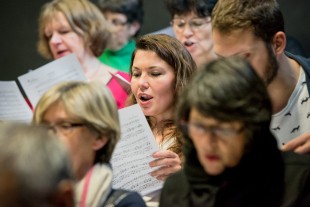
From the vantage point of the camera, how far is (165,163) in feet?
7.20

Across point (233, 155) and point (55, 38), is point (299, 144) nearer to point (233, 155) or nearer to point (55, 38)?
point (233, 155)

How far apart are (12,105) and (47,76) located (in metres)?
0.24

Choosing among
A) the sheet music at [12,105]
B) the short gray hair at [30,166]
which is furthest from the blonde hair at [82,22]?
the short gray hair at [30,166]

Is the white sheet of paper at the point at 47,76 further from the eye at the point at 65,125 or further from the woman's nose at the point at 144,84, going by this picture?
the eye at the point at 65,125

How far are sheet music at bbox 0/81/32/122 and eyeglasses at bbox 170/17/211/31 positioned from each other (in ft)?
3.67

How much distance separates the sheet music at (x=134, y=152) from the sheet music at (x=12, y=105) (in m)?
0.63

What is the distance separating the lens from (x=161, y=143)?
2463 millimetres

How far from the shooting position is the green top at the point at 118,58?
12.7ft

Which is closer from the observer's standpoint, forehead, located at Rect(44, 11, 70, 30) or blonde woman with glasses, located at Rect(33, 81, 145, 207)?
blonde woman with glasses, located at Rect(33, 81, 145, 207)

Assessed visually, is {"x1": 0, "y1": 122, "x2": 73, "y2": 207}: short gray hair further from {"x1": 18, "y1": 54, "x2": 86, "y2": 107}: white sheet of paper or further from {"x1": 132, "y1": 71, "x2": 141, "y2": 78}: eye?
{"x1": 18, "y1": 54, "x2": 86, "y2": 107}: white sheet of paper

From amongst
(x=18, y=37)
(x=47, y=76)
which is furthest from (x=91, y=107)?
(x=18, y=37)

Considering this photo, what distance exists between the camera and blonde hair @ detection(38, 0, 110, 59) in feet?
11.6

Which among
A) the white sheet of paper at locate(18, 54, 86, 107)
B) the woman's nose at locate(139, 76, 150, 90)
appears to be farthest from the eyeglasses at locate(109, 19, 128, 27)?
the woman's nose at locate(139, 76, 150, 90)

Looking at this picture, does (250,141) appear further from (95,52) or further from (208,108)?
(95,52)
